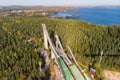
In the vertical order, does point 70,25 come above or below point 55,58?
above

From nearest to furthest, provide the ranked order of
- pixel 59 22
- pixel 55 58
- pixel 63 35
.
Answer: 1. pixel 55 58
2. pixel 63 35
3. pixel 59 22

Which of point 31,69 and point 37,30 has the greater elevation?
point 37,30

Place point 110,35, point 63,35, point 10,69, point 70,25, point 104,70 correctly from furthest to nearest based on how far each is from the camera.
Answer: point 70,25
point 63,35
point 110,35
point 104,70
point 10,69

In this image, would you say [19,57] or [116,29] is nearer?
[19,57]

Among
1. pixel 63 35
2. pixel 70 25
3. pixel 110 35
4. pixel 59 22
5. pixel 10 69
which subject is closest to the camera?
pixel 10 69

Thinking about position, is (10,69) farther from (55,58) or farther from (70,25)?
(70,25)

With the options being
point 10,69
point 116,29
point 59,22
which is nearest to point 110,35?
point 116,29

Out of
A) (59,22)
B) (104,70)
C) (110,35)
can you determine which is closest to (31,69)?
(104,70)

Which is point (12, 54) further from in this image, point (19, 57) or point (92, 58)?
point (92, 58)

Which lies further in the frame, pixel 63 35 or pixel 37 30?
→ pixel 37 30

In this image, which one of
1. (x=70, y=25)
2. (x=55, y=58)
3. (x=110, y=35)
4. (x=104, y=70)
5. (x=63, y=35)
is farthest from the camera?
(x=70, y=25)
